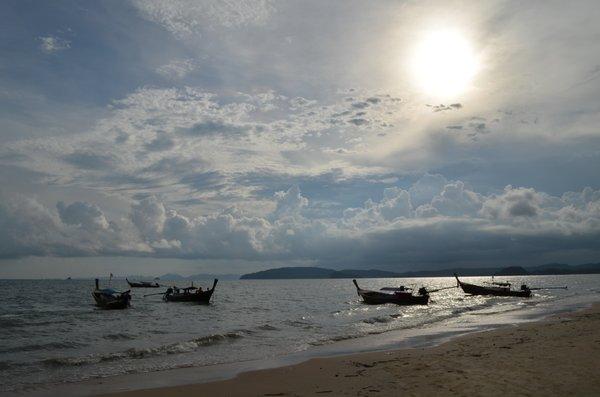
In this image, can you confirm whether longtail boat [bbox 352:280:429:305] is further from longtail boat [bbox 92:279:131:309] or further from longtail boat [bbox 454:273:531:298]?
longtail boat [bbox 92:279:131:309]

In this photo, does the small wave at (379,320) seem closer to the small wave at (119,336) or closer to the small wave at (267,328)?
the small wave at (267,328)

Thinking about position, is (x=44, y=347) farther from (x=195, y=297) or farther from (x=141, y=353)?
(x=195, y=297)

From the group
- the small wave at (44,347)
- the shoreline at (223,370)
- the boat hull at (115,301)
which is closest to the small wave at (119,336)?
the small wave at (44,347)

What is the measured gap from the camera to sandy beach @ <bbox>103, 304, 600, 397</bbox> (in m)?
11.2

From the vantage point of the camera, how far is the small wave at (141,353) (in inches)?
785

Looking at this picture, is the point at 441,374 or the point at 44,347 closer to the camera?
the point at 441,374

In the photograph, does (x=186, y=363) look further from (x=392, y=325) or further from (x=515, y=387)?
(x=392, y=325)

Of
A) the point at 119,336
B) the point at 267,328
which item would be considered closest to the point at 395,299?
the point at 267,328

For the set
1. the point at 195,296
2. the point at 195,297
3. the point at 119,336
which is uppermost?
the point at 195,296

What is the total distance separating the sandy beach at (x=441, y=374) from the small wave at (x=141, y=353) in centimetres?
786

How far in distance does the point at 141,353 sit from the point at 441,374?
14642 mm

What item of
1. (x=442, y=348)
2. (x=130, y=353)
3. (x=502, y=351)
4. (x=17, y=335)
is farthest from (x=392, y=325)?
(x=17, y=335)

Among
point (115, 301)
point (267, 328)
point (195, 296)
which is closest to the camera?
point (267, 328)

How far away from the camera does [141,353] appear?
21.7 m
